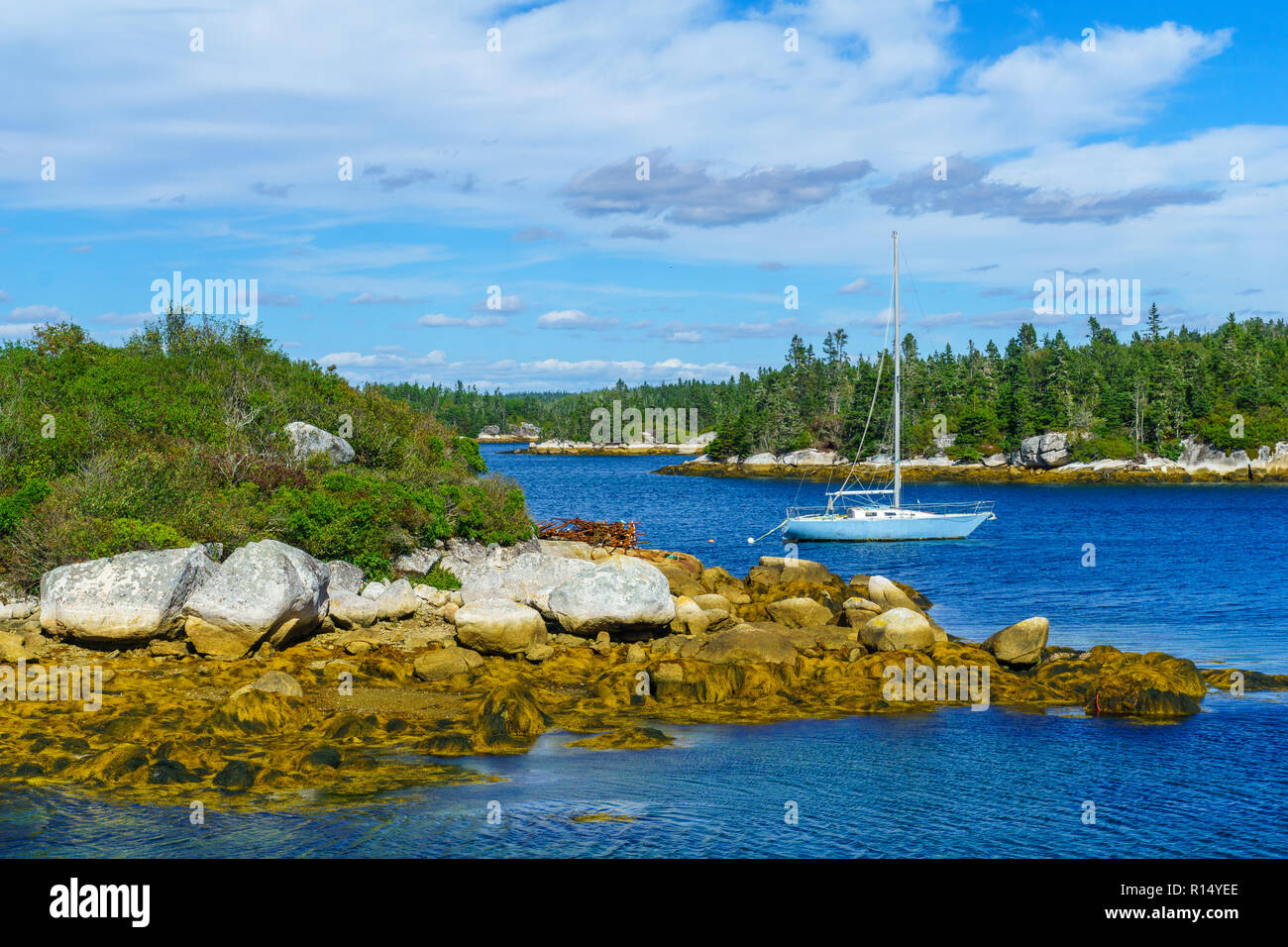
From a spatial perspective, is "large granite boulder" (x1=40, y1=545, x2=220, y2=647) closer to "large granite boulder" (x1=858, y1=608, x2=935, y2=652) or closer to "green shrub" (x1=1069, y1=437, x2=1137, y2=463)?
"large granite boulder" (x1=858, y1=608, x2=935, y2=652)

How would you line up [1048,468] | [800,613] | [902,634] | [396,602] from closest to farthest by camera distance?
[902,634]
[396,602]
[800,613]
[1048,468]

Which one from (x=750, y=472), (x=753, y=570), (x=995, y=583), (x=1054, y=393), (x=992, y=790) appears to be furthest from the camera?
(x=750, y=472)

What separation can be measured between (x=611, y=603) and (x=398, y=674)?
5942mm

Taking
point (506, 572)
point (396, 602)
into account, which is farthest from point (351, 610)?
point (506, 572)

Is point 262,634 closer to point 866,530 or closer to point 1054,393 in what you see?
point 866,530

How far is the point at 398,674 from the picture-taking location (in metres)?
22.8

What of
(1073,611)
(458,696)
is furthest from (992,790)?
(1073,611)

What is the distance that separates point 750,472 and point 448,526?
110225 mm

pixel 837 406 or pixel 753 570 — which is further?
pixel 837 406

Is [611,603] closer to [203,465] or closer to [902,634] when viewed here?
[902,634]

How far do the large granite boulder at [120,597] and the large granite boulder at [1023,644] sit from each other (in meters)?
19.5
